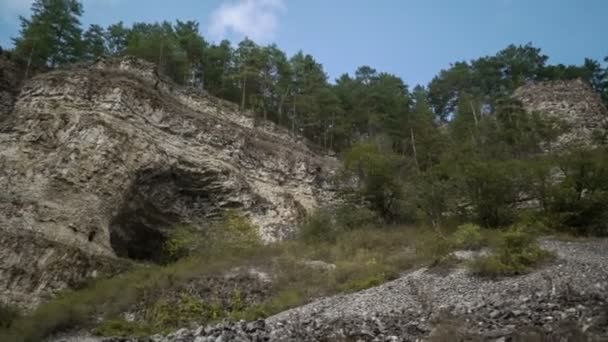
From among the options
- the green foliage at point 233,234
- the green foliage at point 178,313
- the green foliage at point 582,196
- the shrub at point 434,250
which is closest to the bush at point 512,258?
the shrub at point 434,250

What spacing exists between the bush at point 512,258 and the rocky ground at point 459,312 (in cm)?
35

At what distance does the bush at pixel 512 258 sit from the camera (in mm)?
10319

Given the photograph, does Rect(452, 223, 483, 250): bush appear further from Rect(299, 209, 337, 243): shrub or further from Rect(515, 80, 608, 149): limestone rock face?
Rect(515, 80, 608, 149): limestone rock face

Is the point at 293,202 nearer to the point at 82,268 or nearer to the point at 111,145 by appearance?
the point at 111,145

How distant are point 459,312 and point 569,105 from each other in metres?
27.7

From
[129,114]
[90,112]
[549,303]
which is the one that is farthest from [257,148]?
[549,303]

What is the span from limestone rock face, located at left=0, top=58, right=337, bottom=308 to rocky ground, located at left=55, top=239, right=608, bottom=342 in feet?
19.6

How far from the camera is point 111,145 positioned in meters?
17.9

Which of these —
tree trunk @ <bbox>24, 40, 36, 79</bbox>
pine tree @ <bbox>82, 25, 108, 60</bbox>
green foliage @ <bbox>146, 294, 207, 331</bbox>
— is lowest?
green foliage @ <bbox>146, 294, 207, 331</bbox>

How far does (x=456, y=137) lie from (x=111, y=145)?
67.8ft

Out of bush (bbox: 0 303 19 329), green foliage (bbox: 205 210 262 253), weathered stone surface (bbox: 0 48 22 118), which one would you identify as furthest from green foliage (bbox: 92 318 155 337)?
weathered stone surface (bbox: 0 48 22 118)

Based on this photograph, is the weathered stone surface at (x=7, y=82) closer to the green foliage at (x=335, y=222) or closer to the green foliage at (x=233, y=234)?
the green foliage at (x=233, y=234)

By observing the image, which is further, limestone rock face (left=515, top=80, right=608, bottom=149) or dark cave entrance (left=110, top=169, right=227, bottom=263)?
limestone rock face (left=515, top=80, right=608, bottom=149)

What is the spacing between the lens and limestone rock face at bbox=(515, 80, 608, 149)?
27.6 metres
